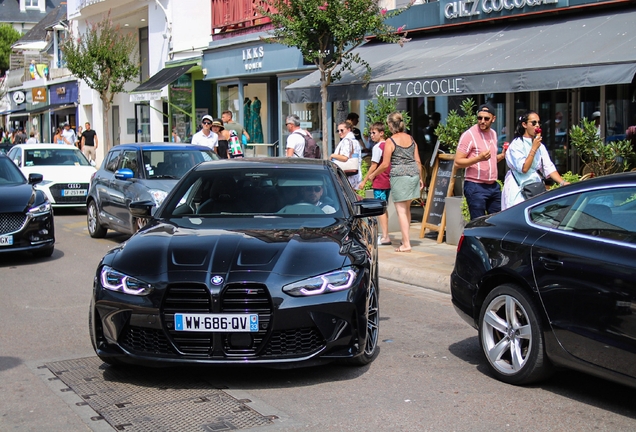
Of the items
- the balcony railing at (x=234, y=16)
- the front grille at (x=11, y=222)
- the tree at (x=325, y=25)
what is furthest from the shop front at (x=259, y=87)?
the front grille at (x=11, y=222)

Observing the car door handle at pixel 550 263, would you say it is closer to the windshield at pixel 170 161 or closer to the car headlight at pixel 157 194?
the car headlight at pixel 157 194

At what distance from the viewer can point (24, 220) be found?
11.3m

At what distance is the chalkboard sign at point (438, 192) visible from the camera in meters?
13.0

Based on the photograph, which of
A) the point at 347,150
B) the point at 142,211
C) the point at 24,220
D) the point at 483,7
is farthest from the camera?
the point at 483,7

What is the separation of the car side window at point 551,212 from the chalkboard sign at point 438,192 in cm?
694

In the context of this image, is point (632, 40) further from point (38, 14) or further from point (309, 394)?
point (38, 14)

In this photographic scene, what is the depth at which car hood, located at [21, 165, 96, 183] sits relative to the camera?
1828cm

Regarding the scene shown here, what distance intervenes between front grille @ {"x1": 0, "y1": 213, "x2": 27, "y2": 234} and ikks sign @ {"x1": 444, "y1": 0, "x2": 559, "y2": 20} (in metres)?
8.83

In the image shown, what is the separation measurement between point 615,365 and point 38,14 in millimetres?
86662

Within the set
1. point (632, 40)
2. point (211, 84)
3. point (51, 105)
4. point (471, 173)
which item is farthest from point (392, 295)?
point (51, 105)

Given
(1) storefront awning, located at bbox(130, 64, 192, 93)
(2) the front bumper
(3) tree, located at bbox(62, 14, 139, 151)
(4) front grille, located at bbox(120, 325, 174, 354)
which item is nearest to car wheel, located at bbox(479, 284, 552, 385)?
(2) the front bumper

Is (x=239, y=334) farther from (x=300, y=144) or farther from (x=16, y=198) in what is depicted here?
(x=300, y=144)

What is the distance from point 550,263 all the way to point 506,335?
0.66m

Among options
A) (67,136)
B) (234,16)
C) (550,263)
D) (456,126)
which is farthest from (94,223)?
(67,136)
